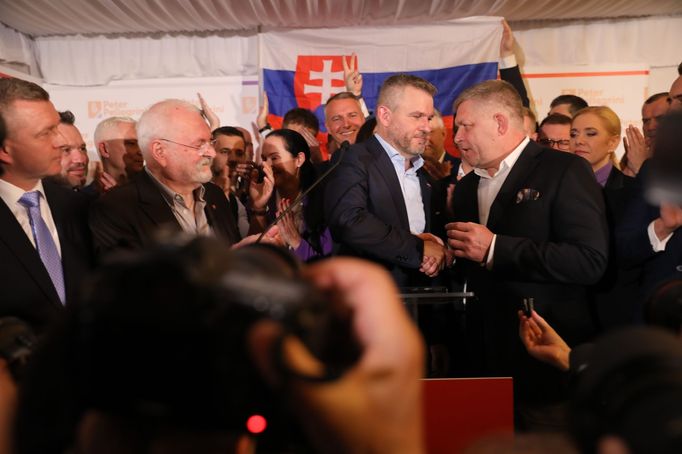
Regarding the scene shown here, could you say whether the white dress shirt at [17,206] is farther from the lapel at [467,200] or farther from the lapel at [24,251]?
the lapel at [467,200]

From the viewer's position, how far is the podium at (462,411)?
139 centimetres

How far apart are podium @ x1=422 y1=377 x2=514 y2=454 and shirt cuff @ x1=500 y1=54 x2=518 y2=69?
553cm

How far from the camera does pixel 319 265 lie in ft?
1.62

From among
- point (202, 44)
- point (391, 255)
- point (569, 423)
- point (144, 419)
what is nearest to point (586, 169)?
point (391, 255)

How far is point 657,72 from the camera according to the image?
690cm

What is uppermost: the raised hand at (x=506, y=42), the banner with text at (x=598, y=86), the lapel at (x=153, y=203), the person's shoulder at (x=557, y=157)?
the raised hand at (x=506, y=42)

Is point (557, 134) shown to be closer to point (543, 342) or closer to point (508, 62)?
point (508, 62)

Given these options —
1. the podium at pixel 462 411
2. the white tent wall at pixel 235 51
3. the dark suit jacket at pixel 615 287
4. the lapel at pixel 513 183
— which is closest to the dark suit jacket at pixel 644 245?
the dark suit jacket at pixel 615 287

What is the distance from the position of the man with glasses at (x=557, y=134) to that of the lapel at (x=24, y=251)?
3.55 m

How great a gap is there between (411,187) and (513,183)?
872 millimetres

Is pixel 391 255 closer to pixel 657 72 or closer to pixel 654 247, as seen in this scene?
pixel 654 247

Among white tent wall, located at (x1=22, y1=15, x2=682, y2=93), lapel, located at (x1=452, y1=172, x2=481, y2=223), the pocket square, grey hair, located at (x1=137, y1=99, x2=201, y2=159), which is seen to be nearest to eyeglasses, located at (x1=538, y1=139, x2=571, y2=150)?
lapel, located at (x1=452, y1=172, x2=481, y2=223)

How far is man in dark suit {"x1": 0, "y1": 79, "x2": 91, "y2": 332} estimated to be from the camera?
1.93m

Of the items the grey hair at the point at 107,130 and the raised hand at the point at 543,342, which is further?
the grey hair at the point at 107,130
